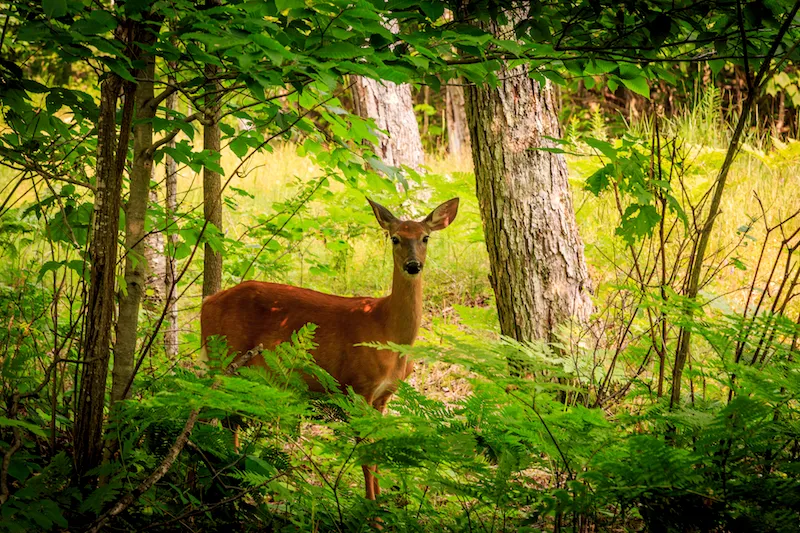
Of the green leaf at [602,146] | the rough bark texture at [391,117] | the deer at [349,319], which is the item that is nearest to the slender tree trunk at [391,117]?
the rough bark texture at [391,117]

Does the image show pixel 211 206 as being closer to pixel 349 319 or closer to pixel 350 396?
→ pixel 349 319

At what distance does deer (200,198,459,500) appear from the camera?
4.12 metres

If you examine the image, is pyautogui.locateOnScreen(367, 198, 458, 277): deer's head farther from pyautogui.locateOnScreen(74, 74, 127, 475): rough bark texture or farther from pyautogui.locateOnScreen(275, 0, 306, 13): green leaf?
pyautogui.locateOnScreen(275, 0, 306, 13): green leaf

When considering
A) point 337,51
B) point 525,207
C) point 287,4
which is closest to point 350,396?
point 337,51

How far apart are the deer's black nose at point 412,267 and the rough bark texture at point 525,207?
0.67 m

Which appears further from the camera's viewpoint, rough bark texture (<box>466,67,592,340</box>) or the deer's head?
rough bark texture (<box>466,67,592,340</box>)

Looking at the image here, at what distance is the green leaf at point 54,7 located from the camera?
170 centimetres

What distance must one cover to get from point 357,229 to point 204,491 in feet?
15.7

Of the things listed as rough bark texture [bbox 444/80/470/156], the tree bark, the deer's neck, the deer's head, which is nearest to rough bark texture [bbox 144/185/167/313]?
the deer's head

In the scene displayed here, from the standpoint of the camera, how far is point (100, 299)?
2.25m

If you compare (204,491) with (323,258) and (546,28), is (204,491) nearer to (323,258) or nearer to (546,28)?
(546,28)

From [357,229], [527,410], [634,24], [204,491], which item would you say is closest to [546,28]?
[634,24]

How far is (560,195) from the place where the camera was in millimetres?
4590

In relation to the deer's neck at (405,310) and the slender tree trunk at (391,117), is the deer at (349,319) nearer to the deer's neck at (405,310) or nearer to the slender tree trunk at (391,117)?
the deer's neck at (405,310)
